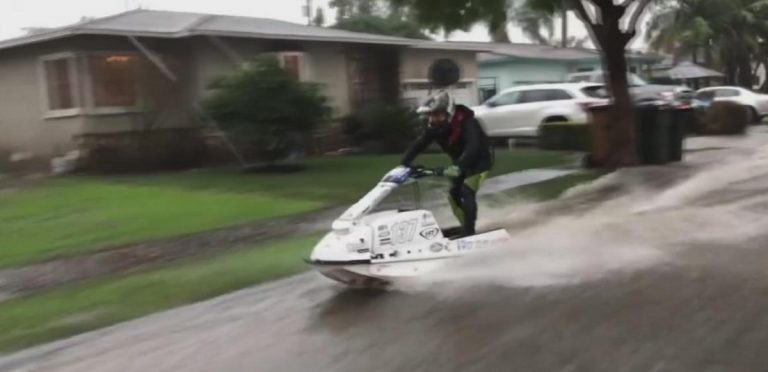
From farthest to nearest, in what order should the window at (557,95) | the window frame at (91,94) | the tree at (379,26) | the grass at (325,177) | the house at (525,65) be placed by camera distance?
1. the tree at (379,26)
2. the house at (525,65)
3. the window at (557,95)
4. the window frame at (91,94)
5. the grass at (325,177)

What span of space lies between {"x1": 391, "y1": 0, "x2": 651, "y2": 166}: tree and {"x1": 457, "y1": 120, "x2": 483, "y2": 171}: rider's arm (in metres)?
9.97

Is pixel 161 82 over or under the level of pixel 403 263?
over

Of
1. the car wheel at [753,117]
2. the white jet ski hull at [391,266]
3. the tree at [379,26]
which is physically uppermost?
the tree at [379,26]

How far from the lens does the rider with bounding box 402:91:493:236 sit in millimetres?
8070

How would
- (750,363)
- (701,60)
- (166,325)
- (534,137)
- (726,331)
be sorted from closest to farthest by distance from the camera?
(750,363)
(726,331)
(166,325)
(534,137)
(701,60)

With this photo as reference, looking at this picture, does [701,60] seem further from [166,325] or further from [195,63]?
[166,325]

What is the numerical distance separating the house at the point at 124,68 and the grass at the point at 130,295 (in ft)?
33.9

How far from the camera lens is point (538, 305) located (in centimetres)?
701

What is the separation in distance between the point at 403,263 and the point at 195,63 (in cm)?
1414

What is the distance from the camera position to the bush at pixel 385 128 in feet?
73.0

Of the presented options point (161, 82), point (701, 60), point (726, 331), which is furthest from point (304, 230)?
point (701, 60)

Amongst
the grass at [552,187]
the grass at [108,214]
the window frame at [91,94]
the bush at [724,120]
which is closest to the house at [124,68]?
the window frame at [91,94]

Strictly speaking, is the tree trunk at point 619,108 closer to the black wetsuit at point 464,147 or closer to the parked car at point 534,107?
the parked car at point 534,107

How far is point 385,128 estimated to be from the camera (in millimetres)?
22203
